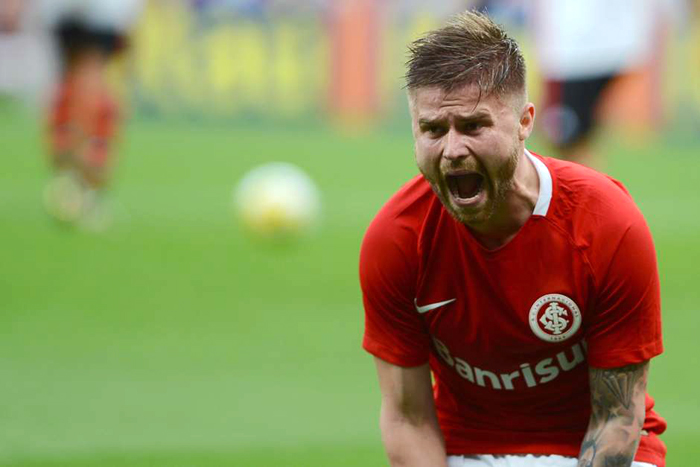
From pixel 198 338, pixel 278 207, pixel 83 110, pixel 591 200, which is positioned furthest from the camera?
pixel 83 110

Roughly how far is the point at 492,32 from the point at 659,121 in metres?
17.2

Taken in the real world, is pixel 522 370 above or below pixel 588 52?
below

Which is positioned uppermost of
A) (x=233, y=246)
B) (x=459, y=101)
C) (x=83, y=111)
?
(x=83, y=111)

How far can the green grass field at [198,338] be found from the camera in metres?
5.14

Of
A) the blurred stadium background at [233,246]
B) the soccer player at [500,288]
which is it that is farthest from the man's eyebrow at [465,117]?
the blurred stadium background at [233,246]

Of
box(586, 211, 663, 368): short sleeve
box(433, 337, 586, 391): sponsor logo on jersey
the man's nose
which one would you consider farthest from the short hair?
box(433, 337, 586, 391): sponsor logo on jersey

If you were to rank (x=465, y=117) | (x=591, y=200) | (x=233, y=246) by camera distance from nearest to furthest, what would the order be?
(x=465, y=117)
(x=591, y=200)
(x=233, y=246)

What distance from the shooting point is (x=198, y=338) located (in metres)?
6.89

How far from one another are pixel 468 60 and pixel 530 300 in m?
0.65

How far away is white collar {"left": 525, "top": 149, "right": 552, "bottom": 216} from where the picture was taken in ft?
10.7

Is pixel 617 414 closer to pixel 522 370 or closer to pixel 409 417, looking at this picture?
pixel 522 370

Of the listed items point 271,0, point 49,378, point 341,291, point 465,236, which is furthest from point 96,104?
point 271,0

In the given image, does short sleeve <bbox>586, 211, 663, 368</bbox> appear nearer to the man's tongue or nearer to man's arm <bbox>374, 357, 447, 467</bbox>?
the man's tongue

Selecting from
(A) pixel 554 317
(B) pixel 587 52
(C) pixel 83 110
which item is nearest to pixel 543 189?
(A) pixel 554 317
